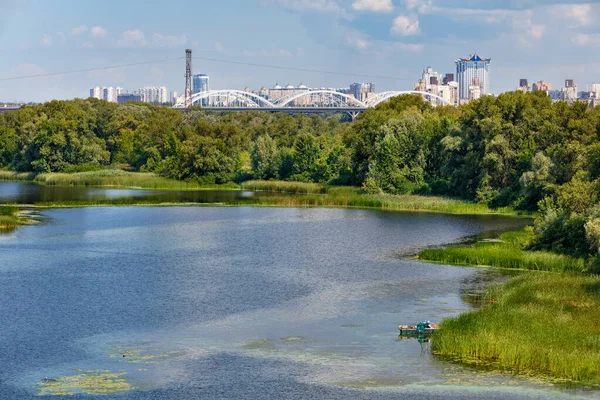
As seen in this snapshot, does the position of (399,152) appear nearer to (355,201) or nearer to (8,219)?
(355,201)

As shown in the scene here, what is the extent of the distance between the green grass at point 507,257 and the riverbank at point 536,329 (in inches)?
24.0

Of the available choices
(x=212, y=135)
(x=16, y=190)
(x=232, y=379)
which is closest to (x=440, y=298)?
(x=232, y=379)

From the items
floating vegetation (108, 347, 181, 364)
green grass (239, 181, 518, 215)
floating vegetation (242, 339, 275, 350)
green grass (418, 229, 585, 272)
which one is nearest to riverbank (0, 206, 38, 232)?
green grass (239, 181, 518, 215)

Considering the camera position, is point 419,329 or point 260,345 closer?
point 260,345

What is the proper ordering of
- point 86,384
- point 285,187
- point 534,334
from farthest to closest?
point 285,187 < point 534,334 < point 86,384

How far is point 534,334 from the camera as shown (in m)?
29.2

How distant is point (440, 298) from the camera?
37219mm

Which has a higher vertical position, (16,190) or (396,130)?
(396,130)

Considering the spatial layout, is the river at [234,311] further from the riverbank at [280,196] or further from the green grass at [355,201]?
the riverbank at [280,196]

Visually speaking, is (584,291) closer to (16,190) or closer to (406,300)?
(406,300)

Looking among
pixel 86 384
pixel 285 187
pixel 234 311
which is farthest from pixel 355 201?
pixel 86 384

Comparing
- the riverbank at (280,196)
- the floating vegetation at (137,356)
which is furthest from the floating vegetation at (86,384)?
the riverbank at (280,196)

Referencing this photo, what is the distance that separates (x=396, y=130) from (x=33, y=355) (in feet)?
201

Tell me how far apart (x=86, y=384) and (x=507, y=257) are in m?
24.7
